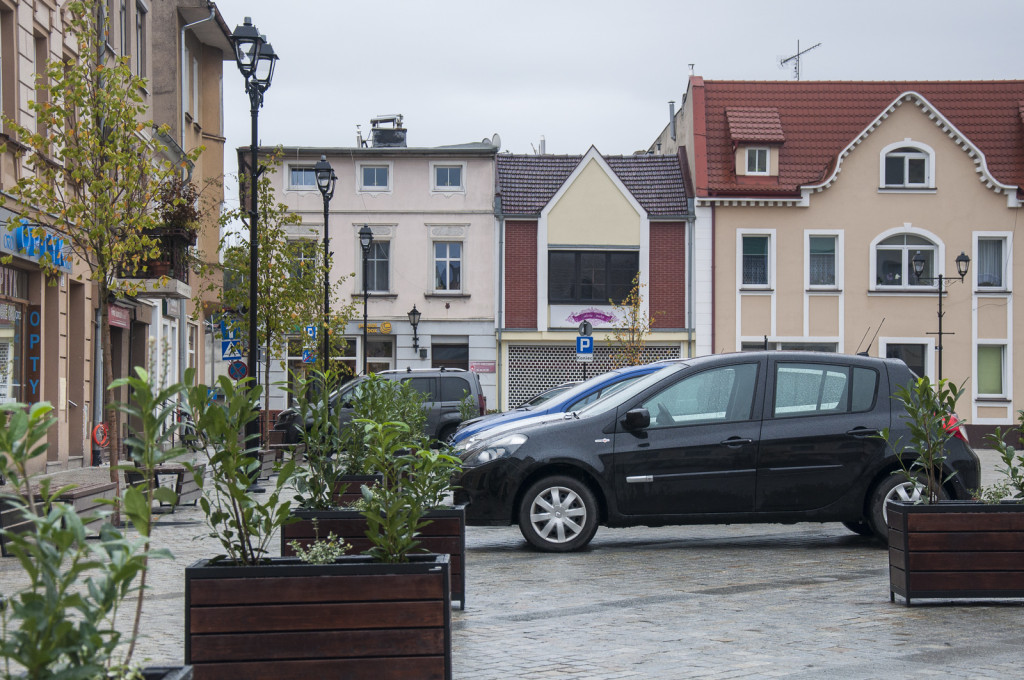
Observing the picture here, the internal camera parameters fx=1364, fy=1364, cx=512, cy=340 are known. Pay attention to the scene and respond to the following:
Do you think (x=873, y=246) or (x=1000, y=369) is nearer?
(x=1000, y=369)

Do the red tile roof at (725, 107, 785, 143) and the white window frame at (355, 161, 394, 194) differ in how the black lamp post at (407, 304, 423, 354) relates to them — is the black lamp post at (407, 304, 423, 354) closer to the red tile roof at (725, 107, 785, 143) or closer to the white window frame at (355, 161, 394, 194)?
the white window frame at (355, 161, 394, 194)

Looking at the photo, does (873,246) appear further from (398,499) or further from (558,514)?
(398,499)

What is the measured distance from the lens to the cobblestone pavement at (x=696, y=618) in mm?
6793

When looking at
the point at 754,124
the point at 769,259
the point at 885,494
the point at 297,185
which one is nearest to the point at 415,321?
the point at 297,185

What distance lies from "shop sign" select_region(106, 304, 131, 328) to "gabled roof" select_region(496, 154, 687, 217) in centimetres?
1733

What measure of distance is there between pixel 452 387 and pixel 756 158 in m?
18.5

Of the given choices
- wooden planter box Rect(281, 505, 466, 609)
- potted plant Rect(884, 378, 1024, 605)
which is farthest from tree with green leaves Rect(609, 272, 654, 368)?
wooden planter box Rect(281, 505, 466, 609)

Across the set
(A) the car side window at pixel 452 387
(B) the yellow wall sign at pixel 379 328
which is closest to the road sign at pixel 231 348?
(A) the car side window at pixel 452 387

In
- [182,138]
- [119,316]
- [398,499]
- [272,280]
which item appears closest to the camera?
[398,499]

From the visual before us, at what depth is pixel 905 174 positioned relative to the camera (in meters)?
42.7

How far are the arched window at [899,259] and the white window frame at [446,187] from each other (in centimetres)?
1312

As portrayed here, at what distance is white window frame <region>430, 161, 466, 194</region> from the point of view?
143 feet

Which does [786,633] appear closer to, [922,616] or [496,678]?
[922,616]

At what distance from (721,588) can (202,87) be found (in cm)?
3013
